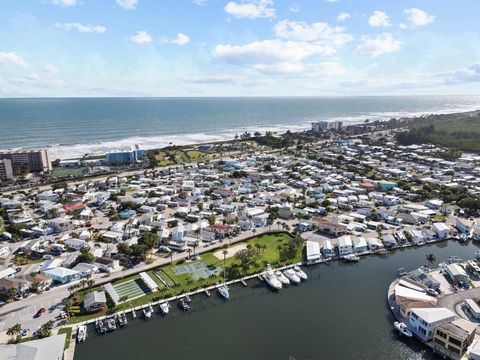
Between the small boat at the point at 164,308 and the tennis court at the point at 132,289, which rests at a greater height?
the tennis court at the point at 132,289

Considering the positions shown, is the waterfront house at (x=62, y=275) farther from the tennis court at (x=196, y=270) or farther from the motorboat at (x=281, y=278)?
the motorboat at (x=281, y=278)

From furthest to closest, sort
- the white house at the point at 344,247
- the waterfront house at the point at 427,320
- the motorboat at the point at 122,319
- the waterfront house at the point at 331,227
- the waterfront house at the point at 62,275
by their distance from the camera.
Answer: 1. the waterfront house at the point at 331,227
2. the white house at the point at 344,247
3. the waterfront house at the point at 62,275
4. the motorboat at the point at 122,319
5. the waterfront house at the point at 427,320

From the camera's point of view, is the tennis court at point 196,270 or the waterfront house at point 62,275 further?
the tennis court at point 196,270

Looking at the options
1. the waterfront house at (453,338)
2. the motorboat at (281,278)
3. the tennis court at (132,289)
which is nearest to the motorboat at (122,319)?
the tennis court at (132,289)

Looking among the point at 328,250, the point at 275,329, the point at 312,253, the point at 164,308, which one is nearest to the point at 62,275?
the point at 164,308

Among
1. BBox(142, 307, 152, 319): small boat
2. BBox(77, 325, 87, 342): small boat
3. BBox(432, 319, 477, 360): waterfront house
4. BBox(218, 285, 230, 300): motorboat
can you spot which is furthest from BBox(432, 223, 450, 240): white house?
BBox(77, 325, 87, 342): small boat

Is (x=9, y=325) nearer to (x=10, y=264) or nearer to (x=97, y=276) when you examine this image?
(x=97, y=276)

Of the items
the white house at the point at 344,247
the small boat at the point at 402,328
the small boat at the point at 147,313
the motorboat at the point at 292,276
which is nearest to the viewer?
the small boat at the point at 402,328

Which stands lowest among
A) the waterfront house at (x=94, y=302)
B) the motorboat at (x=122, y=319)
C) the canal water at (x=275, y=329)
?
the canal water at (x=275, y=329)
